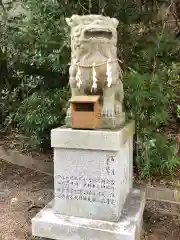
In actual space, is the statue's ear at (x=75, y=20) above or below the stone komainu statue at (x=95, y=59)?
above

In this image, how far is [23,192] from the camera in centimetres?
442

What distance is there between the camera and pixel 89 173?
9.64ft

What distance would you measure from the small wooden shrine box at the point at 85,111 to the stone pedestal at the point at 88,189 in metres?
0.08

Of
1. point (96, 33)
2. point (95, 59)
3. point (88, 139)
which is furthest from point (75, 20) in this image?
point (88, 139)

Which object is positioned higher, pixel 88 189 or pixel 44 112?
pixel 44 112

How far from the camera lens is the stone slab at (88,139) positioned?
281 centimetres

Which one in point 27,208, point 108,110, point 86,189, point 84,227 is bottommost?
point 27,208

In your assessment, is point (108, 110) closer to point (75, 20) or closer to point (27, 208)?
point (75, 20)

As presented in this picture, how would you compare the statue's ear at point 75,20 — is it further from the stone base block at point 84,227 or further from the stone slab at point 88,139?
the stone base block at point 84,227

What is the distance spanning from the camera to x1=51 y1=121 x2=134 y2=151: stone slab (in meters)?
2.81

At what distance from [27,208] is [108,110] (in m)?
1.80

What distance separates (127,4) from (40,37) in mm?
1343

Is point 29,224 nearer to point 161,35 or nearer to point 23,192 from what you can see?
point 23,192

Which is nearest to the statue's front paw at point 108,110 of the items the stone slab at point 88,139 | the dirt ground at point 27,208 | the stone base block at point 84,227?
the stone slab at point 88,139
